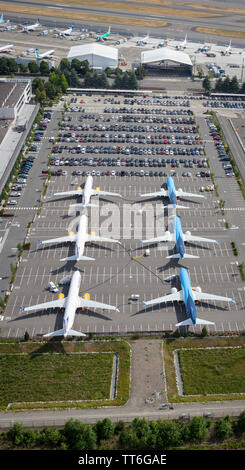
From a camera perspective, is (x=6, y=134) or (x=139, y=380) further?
(x=6, y=134)

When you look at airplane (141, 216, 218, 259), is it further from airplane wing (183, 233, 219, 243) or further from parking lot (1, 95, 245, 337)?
parking lot (1, 95, 245, 337)

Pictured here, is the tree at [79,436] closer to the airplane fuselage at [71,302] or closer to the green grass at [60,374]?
the green grass at [60,374]

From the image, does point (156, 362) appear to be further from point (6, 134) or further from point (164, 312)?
point (6, 134)

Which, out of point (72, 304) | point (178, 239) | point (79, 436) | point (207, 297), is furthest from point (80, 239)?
point (79, 436)

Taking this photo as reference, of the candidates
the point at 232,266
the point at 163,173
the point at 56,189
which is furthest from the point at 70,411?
the point at 163,173

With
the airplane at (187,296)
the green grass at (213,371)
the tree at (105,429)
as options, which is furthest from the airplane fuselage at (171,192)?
the tree at (105,429)

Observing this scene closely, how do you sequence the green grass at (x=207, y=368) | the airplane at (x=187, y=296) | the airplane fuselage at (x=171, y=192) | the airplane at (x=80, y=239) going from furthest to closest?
the airplane fuselage at (x=171, y=192) < the airplane at (x=80, y=239) < the airplane at (x=187, y=296) < the green grass at (x=207, y=368)
